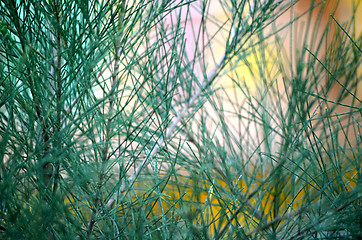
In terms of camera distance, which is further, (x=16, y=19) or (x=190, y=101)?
(x=190, y=101)

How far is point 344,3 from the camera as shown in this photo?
154 centimetres

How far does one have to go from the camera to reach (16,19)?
37 centimetres

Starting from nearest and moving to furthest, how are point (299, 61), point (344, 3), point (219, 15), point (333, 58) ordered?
point (299, 61)
point (333, 58)
point (344, 3)
point (219, 15)

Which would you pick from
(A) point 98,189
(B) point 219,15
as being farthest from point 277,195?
(B) point 219,15

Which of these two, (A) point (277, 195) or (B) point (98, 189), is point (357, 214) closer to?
(A) point (277, 195)

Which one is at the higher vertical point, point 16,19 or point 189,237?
point 16,19

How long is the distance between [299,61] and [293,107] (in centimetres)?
4

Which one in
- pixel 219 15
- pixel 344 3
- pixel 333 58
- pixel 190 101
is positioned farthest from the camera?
pixel 219 15

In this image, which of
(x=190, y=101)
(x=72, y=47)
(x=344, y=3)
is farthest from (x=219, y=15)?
(x=72, y=47)

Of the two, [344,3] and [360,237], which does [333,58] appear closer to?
[360,237]

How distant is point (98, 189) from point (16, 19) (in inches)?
7.0

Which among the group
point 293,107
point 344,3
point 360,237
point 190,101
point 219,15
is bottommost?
point 360,237

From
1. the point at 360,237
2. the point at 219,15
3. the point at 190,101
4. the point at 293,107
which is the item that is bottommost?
the point at 360,237

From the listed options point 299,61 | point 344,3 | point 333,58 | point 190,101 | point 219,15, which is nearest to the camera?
point 299,61
